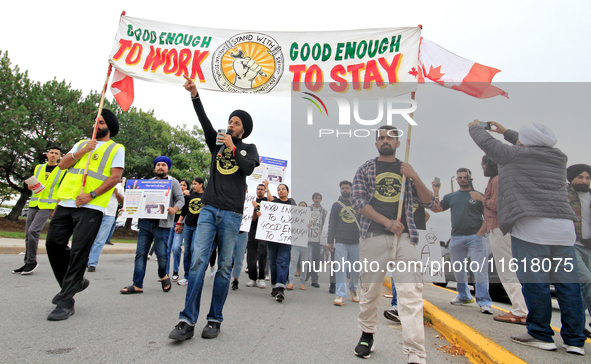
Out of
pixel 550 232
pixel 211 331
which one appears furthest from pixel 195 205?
pixel 550 232

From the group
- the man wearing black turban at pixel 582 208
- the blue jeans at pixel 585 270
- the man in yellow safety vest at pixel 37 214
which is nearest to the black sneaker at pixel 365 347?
the blue jeans at pixel 585 270

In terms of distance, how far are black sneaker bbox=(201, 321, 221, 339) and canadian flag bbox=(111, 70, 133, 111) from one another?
3367 millimetres

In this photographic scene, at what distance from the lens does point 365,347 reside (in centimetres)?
295

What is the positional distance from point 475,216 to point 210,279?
16.7ft

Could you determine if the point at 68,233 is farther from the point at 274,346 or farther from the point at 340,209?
the point at 340,209

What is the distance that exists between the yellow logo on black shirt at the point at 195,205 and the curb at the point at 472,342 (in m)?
4.30

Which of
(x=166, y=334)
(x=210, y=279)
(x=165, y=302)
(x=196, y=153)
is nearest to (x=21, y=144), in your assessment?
(x=196, y=153)

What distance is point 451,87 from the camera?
4.30 metres

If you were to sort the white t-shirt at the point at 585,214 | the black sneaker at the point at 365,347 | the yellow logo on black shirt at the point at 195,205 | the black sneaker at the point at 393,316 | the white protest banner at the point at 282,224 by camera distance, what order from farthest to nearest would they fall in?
the white protest banner at the point at 282,224
the yellow logo on black shirt at the point at 195,205
the black sneaker at the point at 393,316
the white t-shirt at the point at 585,214
the black sneaker at the point at 365,347

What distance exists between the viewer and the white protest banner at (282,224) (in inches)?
270

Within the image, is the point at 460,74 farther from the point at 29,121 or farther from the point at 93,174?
the point at 29,121

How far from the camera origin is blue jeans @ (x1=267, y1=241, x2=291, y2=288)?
5.95m

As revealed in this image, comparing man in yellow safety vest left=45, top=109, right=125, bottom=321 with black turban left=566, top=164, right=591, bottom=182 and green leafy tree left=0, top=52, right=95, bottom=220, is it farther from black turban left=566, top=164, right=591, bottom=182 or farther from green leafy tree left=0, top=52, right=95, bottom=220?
green leafy tree left=0, top=52, right=95, bottom=220

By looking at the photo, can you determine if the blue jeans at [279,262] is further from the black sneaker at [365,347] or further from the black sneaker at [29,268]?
the black sneaker at [29,268]
